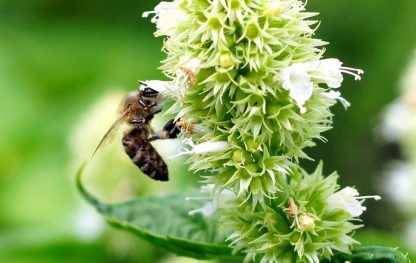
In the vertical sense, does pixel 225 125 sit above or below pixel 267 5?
below

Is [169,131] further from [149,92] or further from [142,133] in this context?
[142,133]

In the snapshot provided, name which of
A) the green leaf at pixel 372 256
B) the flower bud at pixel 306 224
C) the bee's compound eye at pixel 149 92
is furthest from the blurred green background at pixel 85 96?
the flower bud at pixel 306 224

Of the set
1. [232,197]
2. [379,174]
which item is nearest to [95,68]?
[379,174]

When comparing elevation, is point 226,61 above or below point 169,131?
above

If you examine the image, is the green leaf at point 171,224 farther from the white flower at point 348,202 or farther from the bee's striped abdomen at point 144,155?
the white flower at point 348,202

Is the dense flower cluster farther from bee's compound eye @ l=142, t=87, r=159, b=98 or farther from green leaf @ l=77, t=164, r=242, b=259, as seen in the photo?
bee's compound eye @ l=142, t=87, r=159, b=98

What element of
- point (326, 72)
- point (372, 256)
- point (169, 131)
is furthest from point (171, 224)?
point (326, 72)

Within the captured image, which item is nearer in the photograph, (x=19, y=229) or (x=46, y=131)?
(x=19, y=229)

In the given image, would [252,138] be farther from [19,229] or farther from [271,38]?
[19,229]
